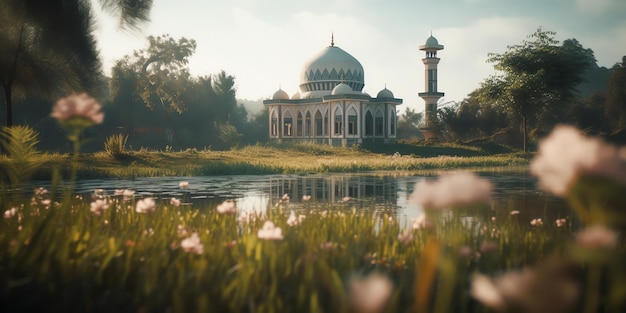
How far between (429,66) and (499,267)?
146 ft

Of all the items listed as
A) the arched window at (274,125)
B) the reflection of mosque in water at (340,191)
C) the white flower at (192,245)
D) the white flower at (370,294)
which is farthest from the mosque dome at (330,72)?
the white flower at (370,294)

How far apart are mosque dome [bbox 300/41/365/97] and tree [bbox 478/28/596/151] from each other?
12439 millimetres

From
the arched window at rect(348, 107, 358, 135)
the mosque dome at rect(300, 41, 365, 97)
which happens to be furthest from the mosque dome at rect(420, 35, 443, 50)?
the arched window at rect(348, 107, 358, 135)

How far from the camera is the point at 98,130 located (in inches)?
1610

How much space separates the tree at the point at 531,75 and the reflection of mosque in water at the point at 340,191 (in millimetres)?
21772

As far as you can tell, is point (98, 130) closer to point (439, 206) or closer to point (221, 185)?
point (221, 185)

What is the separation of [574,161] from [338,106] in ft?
129

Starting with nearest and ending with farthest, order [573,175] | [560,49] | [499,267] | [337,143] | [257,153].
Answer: [573,175], [499,267], [257,153], [560,49], [337,143]

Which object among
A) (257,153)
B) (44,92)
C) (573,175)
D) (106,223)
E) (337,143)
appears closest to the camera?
(573,175)

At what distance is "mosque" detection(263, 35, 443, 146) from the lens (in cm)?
4053

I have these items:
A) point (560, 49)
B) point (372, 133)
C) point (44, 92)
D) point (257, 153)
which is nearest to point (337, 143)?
point (372, 133)

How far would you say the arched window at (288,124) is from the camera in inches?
1822

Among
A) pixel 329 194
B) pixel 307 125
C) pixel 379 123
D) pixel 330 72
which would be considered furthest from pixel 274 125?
pixel 329 194

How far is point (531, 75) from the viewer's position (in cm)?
3341
